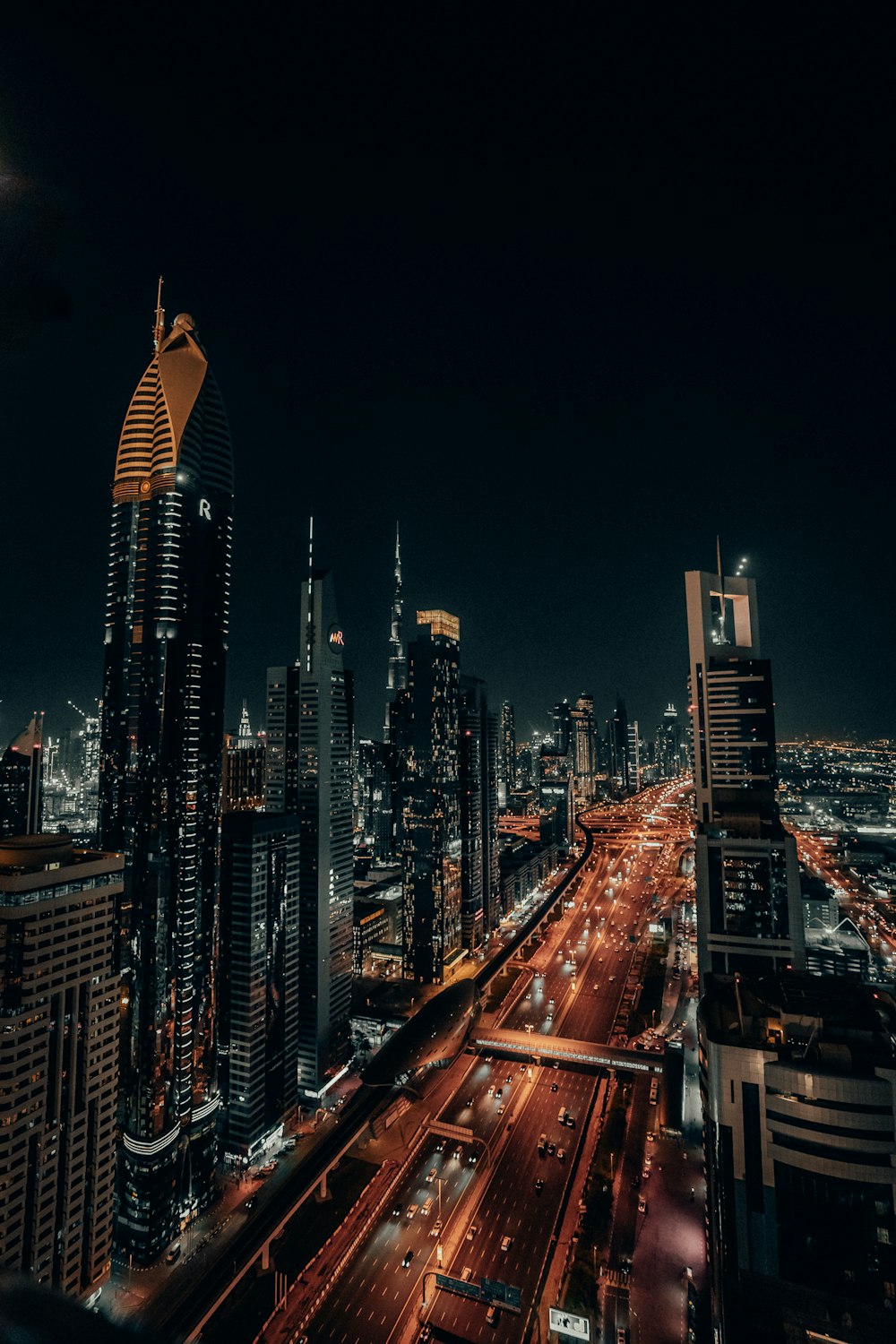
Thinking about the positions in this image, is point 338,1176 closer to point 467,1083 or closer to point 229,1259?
point 229,1259

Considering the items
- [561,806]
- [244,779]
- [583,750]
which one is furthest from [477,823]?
[583,750]

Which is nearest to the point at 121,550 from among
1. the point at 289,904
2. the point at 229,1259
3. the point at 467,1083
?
the point at 289,904

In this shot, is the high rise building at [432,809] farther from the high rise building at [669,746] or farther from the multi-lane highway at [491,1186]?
the high rise building at [669,746]

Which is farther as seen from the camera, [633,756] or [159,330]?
[633,756]

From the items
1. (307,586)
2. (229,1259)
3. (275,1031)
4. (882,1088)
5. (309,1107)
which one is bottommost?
(309,1107)

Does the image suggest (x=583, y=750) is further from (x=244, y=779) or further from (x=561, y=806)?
(x=244, y=779)

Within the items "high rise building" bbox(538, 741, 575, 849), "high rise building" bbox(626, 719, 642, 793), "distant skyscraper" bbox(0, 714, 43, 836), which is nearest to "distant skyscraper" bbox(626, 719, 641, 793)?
"high rise building" bbox(626, 719, 642, 793)
